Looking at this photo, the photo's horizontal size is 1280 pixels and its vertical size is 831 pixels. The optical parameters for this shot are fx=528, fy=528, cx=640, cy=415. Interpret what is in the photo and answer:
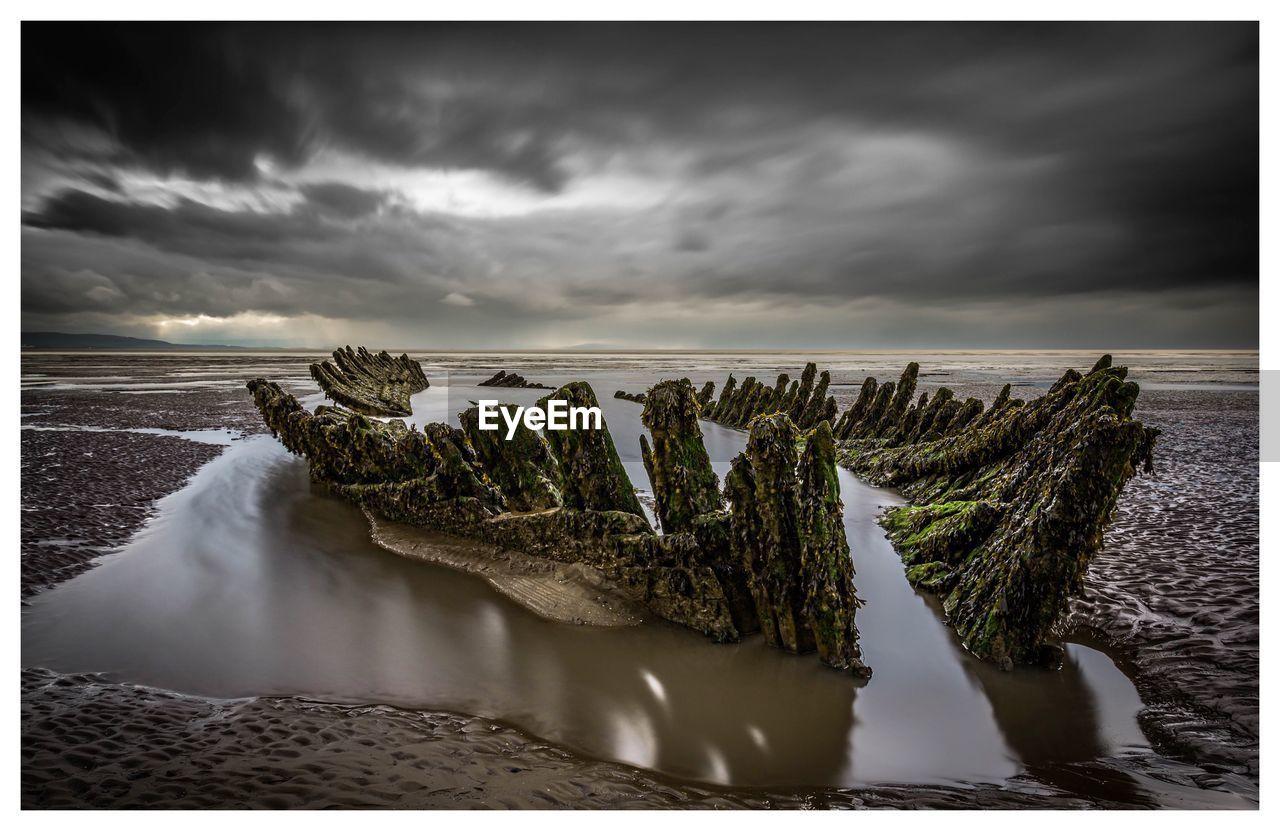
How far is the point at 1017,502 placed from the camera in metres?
5.70

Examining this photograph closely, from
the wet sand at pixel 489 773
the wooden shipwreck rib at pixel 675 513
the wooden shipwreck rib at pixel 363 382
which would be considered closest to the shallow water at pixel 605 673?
the wet sand at pixel 489 773

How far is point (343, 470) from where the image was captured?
9.34m

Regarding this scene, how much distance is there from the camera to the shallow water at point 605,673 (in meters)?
3.61

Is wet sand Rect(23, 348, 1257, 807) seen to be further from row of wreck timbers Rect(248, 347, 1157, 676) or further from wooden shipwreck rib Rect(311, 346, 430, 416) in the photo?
wooden shipwreck rib Rect(311, 346, 430, 416)

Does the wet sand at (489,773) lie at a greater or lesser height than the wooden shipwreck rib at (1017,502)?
lesser

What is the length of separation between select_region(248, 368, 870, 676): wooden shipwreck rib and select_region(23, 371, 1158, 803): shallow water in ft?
1.16

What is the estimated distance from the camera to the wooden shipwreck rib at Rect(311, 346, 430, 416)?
779 inches

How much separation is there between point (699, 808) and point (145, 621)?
5.39 meters

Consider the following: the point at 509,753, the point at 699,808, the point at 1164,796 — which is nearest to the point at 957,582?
the point at 1164,796

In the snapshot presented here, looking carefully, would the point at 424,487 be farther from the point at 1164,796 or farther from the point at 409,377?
the point at 409,377

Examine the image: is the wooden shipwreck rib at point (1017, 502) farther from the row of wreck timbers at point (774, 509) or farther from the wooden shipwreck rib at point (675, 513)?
the wooden shipwreck rib at point (675, 513)

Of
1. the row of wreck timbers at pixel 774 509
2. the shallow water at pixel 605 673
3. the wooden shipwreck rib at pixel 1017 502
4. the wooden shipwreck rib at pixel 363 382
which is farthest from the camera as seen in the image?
the wooden shipwreck rib at pixel 363 382

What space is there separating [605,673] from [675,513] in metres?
1.74

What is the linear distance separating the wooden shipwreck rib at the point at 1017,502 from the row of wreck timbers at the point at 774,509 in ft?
0.05
